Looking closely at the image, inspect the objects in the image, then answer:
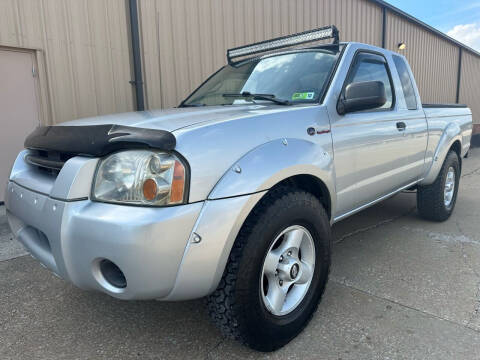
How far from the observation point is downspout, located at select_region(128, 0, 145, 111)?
552cm

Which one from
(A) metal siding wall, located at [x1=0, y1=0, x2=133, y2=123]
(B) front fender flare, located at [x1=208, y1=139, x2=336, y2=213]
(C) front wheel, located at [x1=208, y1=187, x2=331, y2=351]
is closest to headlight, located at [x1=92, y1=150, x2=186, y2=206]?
(B) front fender flare, located at [x1=208, y1=139, x2=336, y2=213]

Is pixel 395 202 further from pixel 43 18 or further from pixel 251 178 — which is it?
pixel 43 18

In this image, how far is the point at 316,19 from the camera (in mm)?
8594

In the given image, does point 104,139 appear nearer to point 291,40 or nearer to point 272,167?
point 272,167

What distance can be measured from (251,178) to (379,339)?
1.21m

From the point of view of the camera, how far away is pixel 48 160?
6.61ft

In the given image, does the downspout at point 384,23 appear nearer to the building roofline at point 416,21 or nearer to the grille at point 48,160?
the building roofline at point 416,21

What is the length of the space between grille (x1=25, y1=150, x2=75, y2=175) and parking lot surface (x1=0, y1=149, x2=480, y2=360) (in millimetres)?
990

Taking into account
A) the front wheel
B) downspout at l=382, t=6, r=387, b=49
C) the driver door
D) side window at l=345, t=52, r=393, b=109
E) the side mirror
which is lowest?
the front wheel

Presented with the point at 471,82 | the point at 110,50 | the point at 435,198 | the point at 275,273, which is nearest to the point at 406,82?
the point at 435,198

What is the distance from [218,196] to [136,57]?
4.63 meters

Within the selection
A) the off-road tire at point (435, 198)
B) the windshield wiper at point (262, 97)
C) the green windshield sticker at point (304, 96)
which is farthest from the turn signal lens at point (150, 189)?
the off-road tire at point (435, 198)

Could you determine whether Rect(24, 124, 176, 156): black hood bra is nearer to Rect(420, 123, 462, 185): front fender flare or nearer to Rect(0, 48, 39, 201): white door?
Rect(420, 123, 462, 185): front fender flare

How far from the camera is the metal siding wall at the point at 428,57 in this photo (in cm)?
1193
